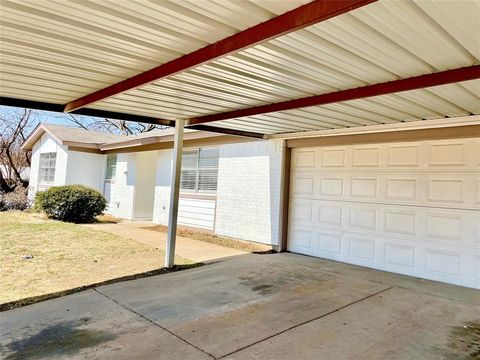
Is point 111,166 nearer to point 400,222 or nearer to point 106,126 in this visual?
point 400,222

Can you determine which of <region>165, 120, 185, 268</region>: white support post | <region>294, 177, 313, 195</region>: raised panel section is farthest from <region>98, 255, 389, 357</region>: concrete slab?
<region>294, 177, 313, 195</region>: raised panel section

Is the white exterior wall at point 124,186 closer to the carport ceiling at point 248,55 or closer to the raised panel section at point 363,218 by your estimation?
the carport ceiling at point 248,55

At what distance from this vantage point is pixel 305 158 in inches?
319

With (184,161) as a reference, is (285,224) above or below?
below

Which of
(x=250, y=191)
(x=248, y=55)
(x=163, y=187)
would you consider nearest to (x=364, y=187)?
(x=250, y=191)

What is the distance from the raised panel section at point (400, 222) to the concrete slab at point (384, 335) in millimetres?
1797

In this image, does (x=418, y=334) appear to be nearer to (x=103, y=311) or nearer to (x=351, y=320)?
(x=351, y=320)

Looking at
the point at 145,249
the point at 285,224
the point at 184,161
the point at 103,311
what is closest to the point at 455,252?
the point at 285,224

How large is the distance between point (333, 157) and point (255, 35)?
5.18 metres

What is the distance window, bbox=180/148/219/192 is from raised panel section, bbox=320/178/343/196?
12.6 feet

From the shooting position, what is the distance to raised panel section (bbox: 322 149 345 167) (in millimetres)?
7410

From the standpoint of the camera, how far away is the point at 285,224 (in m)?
8.32

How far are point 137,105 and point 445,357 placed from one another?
5196mm

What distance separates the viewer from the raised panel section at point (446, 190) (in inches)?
226
